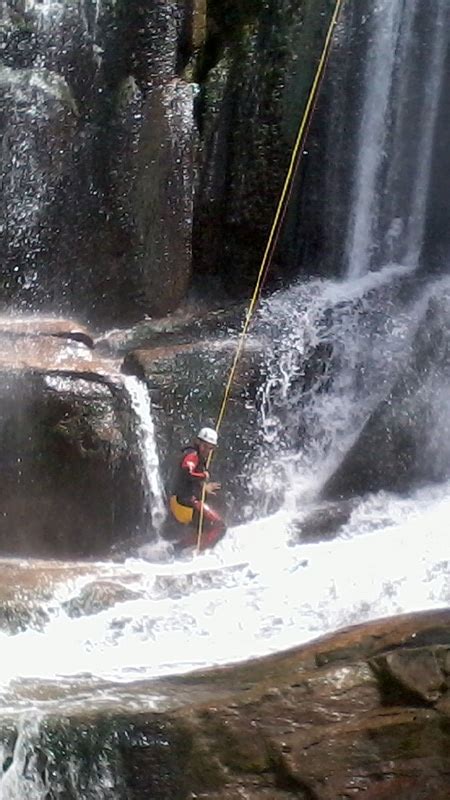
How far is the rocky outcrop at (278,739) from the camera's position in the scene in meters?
4.46

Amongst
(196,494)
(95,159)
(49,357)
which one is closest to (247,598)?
(196,494)

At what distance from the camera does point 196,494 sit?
7.89 m

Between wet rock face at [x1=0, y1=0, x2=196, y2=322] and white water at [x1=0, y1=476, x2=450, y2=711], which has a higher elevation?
wet rock face at [x1=0, y1=0, x2=196, y2=322]

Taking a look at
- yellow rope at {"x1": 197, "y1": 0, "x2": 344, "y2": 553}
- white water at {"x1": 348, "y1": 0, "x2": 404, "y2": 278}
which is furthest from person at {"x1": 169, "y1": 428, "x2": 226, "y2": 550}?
white water at {"x1": 348, "y1": 0, "x2": 404, "y2": 278}

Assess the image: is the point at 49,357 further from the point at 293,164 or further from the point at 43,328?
the point at 293,164

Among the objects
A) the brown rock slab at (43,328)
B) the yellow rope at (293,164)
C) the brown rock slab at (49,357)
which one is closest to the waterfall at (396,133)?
the yellow rope at (293,164)

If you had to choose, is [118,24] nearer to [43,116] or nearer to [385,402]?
[43,116]

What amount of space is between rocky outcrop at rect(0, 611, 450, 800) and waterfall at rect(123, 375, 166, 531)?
3.66 m

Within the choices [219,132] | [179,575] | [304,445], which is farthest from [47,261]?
[179,575]

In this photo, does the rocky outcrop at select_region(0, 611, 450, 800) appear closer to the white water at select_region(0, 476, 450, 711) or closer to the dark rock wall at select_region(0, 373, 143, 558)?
the white water at select_region(0, 476, 450, 711)

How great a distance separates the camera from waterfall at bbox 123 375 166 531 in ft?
27.5

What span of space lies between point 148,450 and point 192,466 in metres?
0.69

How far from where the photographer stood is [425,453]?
9125mm

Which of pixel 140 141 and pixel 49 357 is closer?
pixel 49 357
